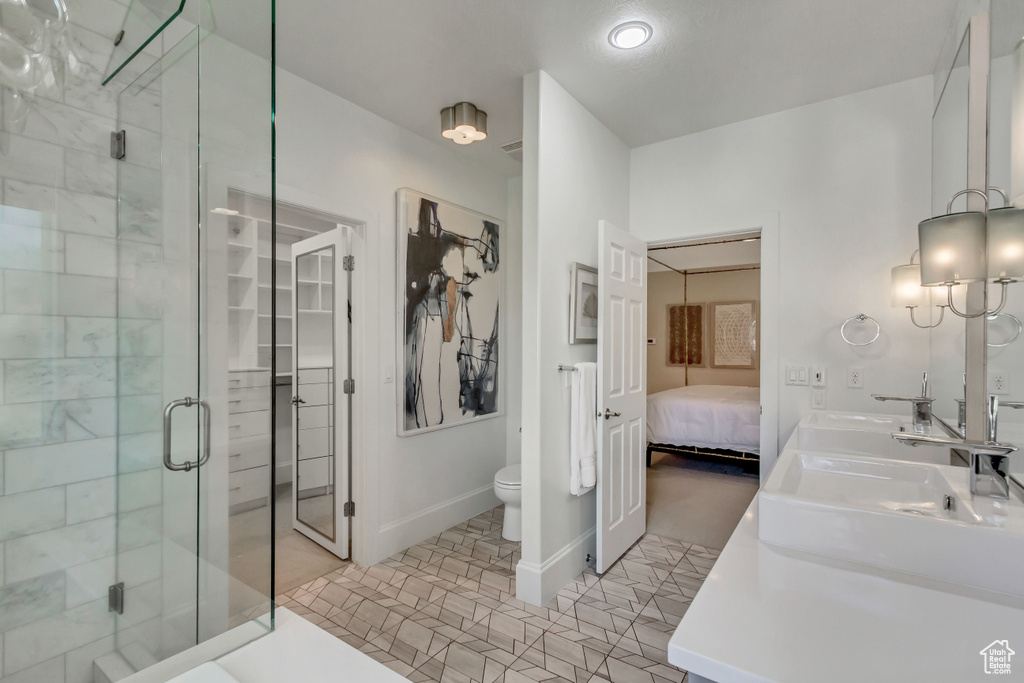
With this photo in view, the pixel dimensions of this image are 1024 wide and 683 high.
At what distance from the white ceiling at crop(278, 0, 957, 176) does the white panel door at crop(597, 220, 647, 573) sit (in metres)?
0.75

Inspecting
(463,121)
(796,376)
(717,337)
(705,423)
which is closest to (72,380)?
(463,121)

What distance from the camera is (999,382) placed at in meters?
1.22

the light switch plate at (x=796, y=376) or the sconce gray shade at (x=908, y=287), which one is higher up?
the sconce gray shade at (x=908, y=287)

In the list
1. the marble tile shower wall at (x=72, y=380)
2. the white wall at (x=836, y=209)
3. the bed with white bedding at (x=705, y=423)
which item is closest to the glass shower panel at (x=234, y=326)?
the marble tile shower wall at (x=72, y=380)

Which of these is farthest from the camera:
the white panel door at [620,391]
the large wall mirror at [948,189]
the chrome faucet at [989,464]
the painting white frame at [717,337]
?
the painting white frame at [717,337]

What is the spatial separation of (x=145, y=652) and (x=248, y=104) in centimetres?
146

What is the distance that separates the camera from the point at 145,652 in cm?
Result: 131

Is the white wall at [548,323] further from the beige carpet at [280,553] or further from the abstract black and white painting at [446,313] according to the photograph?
the beige carpet at [280,553]

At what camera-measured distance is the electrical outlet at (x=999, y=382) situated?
1.21 m

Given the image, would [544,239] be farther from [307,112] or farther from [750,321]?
[750,321]

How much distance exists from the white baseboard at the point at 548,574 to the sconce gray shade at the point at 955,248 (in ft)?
6.20

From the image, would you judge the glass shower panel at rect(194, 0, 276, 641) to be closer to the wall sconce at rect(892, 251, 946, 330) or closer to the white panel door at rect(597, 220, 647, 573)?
the white panel door at rect(597, 220, 647, 573)

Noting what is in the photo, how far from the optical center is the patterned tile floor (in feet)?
6.06

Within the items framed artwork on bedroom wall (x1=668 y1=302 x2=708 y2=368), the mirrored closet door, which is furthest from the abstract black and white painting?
framed artwork on bedroom wall (x1=668 y1=302 x2=708 y2=368)
